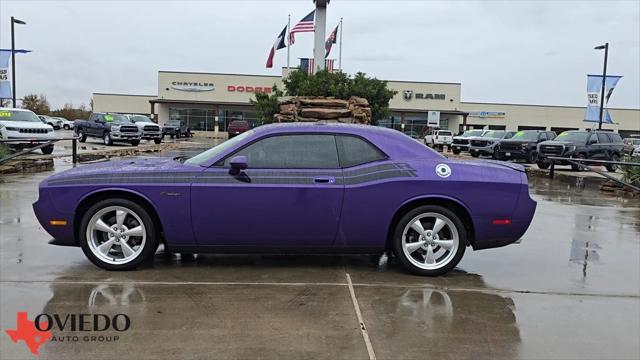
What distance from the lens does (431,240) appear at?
5191mm

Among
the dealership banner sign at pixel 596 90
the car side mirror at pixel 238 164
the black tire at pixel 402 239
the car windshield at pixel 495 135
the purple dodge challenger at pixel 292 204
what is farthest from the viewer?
the dealership banner sign at pixel 596 90

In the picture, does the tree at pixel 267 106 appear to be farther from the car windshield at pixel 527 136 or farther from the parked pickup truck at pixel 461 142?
the parked pickup truck at pixel 461 142

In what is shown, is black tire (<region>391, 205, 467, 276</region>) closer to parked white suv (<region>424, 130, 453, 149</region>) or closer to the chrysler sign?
parked white suv (<region>424, 130, 453, 149</region>)

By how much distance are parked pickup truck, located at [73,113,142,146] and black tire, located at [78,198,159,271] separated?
24651 millimetres

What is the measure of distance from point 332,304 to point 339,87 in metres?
22.8

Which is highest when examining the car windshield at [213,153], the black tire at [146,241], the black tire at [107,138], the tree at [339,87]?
the tree at [339,87]

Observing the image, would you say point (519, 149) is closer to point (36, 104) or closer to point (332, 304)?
point (332, 304)

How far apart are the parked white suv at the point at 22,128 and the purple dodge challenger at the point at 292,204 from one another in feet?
52.3

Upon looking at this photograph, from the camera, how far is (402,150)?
5352 mm

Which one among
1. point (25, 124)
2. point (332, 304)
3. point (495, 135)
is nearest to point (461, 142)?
point (495, 135)

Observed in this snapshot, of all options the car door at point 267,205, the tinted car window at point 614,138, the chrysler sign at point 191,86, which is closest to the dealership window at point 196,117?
the chrysler sign at point 191,86

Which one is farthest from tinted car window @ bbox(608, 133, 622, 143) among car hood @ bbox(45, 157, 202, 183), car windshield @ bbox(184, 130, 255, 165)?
car hood @ bbox(45, 157, 202, 183)

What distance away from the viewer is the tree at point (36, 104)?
79812mm

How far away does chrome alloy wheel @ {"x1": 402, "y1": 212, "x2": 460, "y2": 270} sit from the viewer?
16.9 ft
